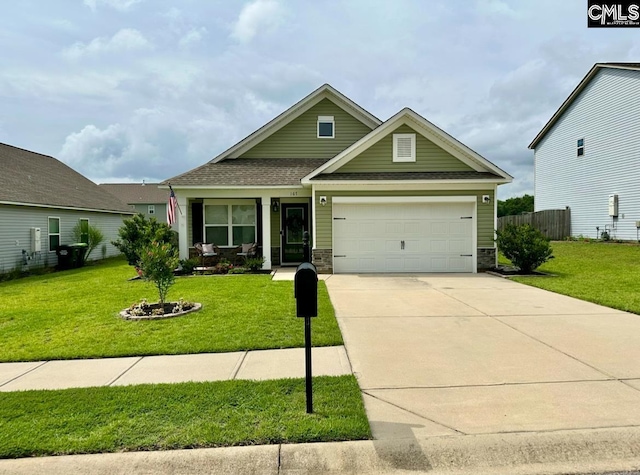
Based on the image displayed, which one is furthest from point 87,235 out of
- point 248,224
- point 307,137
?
point 307,137

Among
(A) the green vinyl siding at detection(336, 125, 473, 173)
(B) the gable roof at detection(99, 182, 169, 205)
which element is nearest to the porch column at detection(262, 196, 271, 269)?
(A) the green vinyl siding at detection(336, 125, 473, 173)

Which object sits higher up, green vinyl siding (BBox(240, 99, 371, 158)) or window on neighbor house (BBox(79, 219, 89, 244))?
green vinyl siding (BBox(240, 99, 371, 158))

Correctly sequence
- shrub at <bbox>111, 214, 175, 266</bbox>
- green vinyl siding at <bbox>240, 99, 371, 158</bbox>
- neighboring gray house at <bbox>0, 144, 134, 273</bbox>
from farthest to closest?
1. green vinyl siding at <bbox>240, 99, 371, 158</bbox>
2. neighboring gray house at <bbox>0, 144, 134, 273</bbox>
3. shrub at <bbox>111, 214, 175, 266</bbox>

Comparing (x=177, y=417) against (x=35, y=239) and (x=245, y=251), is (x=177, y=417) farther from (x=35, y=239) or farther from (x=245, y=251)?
(x=35, y=239)

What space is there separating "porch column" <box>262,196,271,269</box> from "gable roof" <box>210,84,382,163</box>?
357 cm

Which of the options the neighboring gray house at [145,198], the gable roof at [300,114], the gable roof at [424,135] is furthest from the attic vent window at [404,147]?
the neighboring gray house at [145,198]

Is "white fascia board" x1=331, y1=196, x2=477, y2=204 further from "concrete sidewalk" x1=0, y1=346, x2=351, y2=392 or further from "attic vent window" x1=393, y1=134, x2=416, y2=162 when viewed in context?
"concrete sidewalk" x1=0, y1=346, x2=351, y2=392

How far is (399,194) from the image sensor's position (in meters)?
13.2

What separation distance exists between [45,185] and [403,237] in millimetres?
16888

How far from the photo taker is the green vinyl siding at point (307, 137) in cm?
1664

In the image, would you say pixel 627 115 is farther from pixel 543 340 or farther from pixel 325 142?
pixel 543 340

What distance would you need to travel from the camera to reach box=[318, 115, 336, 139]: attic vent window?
16.7m

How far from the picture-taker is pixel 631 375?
4.52 metres

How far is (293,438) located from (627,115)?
24012mm
